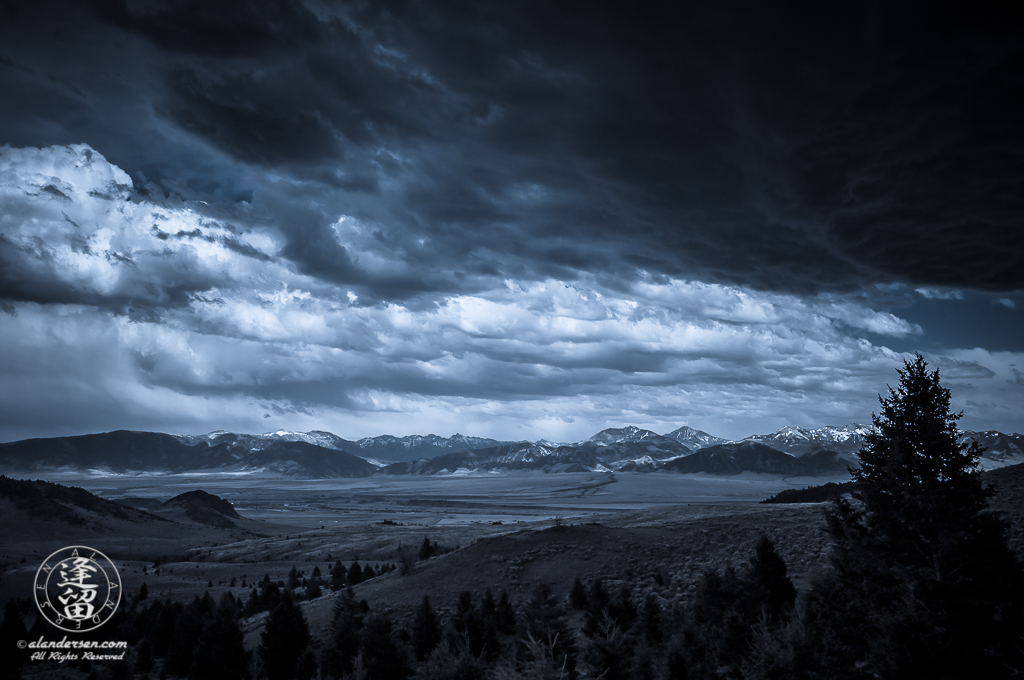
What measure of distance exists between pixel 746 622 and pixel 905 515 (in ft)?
27.7

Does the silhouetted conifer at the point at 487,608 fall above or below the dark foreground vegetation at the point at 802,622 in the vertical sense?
below

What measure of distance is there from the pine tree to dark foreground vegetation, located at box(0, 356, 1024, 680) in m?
0.05

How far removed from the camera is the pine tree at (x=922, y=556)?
1513 centimetres

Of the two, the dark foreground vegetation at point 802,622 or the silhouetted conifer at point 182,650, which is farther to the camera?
the silhouetted conifer at point 182,650

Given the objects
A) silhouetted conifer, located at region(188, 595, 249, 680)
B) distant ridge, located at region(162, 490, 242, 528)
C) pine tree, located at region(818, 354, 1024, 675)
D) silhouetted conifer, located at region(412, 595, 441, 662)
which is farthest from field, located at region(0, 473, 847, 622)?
pine tree, located at region(818, 354, 1024, 675)

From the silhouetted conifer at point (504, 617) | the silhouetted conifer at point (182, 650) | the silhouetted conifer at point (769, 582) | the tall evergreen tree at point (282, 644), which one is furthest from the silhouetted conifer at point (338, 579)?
the silhouetted conifer at point (769, 582)

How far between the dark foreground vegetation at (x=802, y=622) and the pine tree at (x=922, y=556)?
1.9 inches

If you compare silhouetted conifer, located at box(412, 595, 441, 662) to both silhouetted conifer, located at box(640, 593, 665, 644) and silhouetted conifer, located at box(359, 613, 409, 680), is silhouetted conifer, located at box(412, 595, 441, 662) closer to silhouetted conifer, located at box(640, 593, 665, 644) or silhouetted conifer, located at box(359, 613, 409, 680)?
silhouetted conifer, located at box(359, 613, 409, 680)

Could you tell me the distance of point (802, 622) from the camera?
20.6m

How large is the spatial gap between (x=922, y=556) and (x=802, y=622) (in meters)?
4.61

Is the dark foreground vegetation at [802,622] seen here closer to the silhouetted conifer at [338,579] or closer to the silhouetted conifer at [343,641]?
the silhouetted conifer at [343,641]

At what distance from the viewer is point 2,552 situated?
8281cm

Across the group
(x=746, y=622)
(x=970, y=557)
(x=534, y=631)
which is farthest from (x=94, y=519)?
(x=970, y=557)

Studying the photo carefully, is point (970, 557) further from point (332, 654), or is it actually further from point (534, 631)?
point (332, 654)
